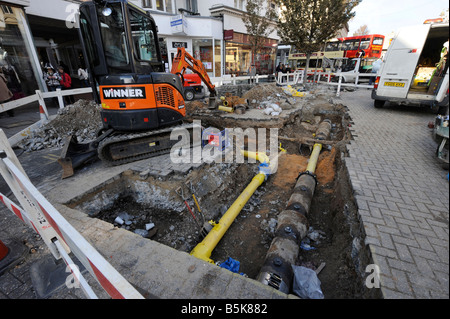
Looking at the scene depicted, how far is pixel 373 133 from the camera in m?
5.70

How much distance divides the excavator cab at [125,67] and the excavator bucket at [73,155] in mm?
711

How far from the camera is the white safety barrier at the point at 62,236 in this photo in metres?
1.22

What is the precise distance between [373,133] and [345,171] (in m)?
2.40

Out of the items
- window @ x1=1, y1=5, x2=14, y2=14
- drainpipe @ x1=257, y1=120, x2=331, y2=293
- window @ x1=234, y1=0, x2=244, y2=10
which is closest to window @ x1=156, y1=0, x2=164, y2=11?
window @ x1=234, y1=0, x2=244, y2=10

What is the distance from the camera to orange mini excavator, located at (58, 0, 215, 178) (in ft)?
13.8

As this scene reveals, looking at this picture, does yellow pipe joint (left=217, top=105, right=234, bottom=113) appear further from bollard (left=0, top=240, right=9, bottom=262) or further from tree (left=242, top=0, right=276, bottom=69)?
tree (left=242, top=0, right=276, bottom=69)

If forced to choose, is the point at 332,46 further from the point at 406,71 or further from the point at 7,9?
the point at 7,9

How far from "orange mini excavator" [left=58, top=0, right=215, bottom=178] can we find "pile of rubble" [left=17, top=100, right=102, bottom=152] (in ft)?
9.11

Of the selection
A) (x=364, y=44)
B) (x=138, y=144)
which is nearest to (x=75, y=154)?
(x=138, y=144)

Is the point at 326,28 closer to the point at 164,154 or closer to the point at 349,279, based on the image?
the point at 164,154

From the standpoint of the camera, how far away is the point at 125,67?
14.8 ft

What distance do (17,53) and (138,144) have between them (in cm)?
919
